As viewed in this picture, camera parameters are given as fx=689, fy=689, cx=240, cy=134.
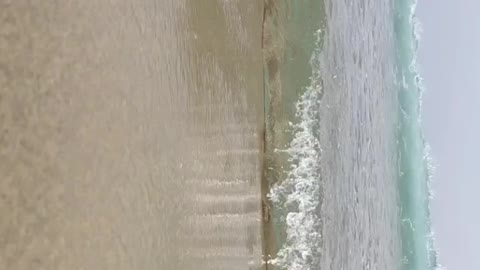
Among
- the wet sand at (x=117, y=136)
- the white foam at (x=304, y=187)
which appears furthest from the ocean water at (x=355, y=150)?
the wet sand at (x=117, y=136)

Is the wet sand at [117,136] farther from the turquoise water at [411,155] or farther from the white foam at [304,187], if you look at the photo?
the turquoise water at [411,155]

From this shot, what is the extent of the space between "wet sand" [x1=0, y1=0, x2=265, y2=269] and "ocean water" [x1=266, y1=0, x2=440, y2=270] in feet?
0.37

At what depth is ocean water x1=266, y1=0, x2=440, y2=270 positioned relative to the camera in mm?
496

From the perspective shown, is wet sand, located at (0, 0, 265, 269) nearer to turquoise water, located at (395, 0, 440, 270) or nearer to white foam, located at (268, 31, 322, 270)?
white foam, located at (268, 31, 322, 270)

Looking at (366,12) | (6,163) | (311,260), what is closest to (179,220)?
(6,163)

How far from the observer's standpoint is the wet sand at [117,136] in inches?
6.4

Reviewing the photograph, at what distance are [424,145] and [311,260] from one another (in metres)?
0.36

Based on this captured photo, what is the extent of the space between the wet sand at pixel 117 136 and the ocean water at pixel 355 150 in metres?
0.11

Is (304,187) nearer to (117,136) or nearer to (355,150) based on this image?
(355,150)

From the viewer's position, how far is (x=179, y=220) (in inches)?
11.1

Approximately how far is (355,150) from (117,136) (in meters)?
0.40

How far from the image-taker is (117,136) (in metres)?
0.22

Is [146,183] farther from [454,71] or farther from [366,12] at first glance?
[454,71]

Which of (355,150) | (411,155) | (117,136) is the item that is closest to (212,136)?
(117,136)
